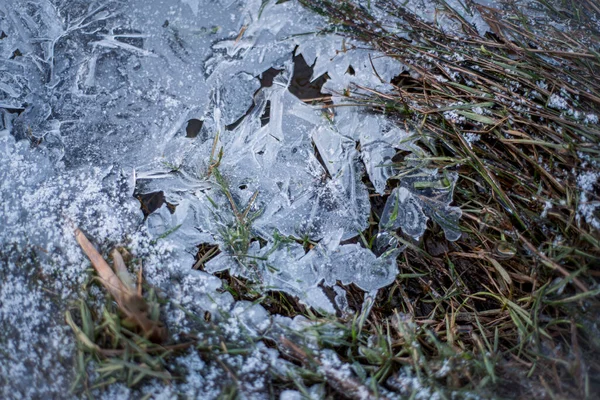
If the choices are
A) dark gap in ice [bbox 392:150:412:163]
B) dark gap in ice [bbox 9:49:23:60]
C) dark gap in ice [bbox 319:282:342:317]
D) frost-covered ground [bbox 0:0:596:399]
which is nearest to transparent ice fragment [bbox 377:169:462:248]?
frost-covered ground [bbox 0:0:596:399]

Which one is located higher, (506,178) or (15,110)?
(15,110)

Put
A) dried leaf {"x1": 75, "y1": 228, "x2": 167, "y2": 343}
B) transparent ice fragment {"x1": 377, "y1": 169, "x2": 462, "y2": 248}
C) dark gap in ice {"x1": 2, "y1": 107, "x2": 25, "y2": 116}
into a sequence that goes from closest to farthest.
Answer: dried leaf {"x1": 75, "y1": 228, "x2": 167, "y2": 343}, transparent ice fragment {"x1": 377, "y1": 169, "x2": 462, "y2": 248}, dark gap in ice {"x1": 2, "y1": 107, "x2": 25, "y2": 116}

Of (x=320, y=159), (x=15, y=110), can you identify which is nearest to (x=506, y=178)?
(x=320, y=159)

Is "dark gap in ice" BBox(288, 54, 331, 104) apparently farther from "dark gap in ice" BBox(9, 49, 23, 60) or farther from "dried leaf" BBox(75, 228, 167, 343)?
"dark gap in ice" BBox(9, 49, 23, 60)

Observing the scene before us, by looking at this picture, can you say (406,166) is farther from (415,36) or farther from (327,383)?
(327,383)

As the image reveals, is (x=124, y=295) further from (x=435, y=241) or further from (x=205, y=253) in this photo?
(x=435, y=241)

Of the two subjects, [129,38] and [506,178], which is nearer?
[506,178]
